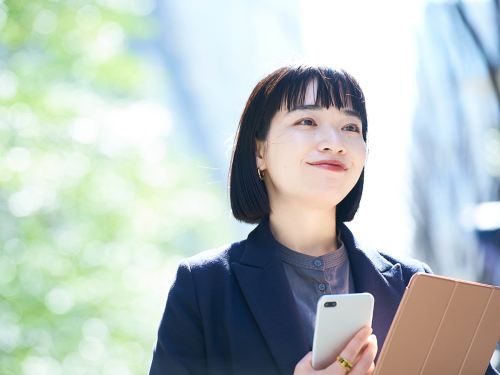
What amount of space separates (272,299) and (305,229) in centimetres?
23

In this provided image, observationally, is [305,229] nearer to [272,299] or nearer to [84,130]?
[272,299]

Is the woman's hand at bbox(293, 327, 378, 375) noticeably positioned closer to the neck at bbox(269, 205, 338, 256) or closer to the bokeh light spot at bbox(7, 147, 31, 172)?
the neck at bbox(269, 205, 338, 256)

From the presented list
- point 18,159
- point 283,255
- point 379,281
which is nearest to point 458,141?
point 379,281

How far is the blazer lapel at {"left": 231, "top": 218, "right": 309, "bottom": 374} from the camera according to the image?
39.1 inches

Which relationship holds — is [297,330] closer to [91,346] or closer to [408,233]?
[408,233]

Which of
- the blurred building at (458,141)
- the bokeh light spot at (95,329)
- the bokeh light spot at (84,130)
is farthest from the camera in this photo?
the bokeh light spot at (95,329)

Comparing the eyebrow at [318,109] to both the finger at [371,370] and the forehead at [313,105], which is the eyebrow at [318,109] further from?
the finger at [371,370]

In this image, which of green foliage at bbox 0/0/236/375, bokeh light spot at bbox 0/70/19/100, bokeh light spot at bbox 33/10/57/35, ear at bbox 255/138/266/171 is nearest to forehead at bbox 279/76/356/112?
ear at bbox 255/138/266/171

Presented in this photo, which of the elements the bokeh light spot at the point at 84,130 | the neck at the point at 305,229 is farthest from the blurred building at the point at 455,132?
the bokeh light spot at the point at 84,130

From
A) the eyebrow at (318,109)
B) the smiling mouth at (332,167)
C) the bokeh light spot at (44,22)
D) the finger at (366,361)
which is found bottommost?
the finger at (366,361)

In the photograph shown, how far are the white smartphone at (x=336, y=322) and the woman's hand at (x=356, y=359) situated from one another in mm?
16

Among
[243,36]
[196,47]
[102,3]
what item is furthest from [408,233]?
[196,47]

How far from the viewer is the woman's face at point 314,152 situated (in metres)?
1.09

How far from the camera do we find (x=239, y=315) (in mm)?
1050
